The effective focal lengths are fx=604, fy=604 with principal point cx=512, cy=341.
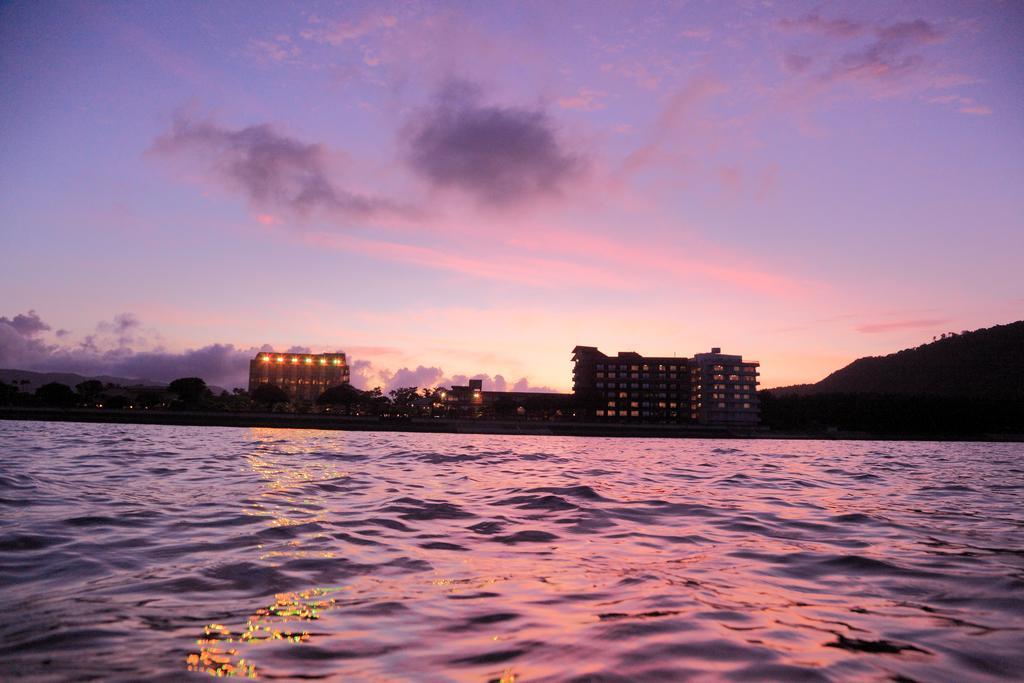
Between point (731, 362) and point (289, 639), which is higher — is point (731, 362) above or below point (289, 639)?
above

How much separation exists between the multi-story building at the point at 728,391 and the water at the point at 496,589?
598 feet

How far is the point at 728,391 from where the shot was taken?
189500mm

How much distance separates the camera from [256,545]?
8.62 meters

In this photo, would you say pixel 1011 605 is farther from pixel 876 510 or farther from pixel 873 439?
pixel 873 439

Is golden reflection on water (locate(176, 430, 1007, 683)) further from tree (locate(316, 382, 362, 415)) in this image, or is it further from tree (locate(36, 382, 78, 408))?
tree (locate(36, 382, 78, 408))

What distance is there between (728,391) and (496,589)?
19553 centimetres

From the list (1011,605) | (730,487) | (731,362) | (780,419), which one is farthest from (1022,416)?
(1011,605)

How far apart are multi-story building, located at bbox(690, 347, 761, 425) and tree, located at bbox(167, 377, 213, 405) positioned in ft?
488

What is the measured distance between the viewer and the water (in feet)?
14.7

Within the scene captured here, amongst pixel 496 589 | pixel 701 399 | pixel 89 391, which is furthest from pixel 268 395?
pixel 496 589

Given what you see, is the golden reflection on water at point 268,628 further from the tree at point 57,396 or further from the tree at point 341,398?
the tree at point 57,396

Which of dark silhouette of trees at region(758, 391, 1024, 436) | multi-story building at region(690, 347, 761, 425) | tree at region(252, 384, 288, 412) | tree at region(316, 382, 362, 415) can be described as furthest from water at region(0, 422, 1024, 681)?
multi-story building at region(690, 347, 761, 425)

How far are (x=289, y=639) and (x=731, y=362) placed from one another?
199m

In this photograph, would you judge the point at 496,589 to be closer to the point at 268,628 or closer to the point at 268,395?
the point at 268,628
